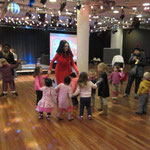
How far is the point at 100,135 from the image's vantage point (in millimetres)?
2791

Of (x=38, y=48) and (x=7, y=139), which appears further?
(x=38, y=48)

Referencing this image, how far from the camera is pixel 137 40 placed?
13109 mm

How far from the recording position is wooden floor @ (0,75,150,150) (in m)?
2.47

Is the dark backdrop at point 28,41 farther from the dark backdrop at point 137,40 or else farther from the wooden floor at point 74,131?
the wooden floor at point 74,131

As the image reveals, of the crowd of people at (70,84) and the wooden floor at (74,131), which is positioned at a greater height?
the crowd of people at (70,84)

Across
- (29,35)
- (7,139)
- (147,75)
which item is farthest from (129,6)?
(29,35)

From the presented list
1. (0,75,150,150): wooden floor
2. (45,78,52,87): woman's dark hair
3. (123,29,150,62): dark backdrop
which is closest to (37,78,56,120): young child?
(45,78,52,87): woman's dark hair

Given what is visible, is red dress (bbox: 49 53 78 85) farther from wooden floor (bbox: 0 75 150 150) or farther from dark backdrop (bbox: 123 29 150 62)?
dark backdrop (bbox: 123 29 150 62)

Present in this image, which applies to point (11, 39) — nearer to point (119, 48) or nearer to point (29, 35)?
point (29, 35)

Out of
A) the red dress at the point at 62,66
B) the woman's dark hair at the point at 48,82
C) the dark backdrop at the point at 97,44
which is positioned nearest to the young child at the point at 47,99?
the woman's dark hair at the point at 48,82

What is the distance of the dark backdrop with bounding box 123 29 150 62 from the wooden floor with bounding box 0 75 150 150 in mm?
10117

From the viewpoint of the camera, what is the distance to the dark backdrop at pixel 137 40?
1291 centimetres

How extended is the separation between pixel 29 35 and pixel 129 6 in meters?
9.94

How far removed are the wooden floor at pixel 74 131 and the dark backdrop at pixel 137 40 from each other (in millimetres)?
10117
